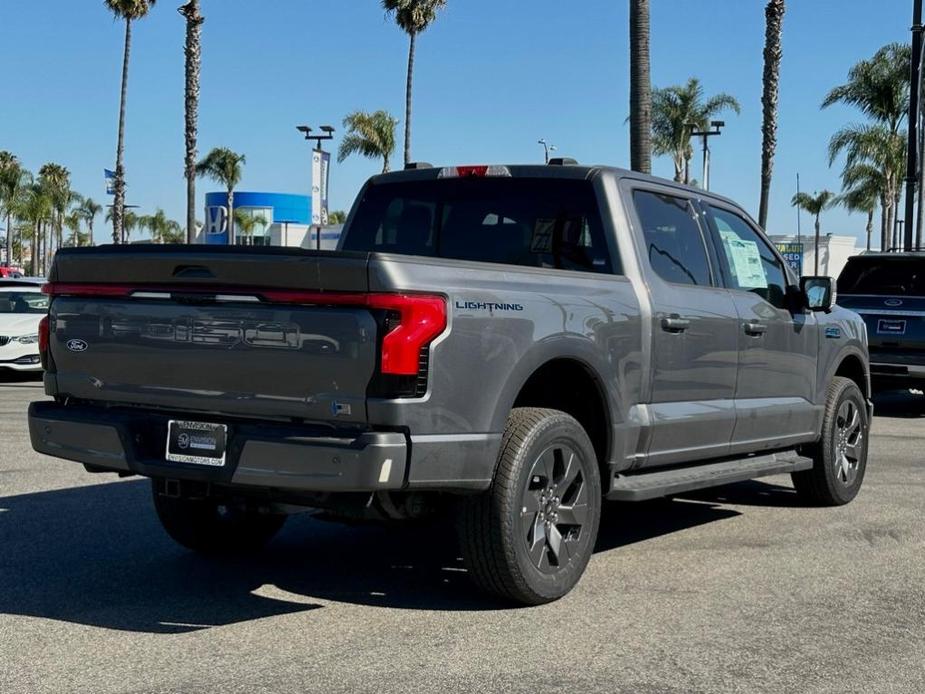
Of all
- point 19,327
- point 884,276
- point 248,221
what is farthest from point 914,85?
point 248,221

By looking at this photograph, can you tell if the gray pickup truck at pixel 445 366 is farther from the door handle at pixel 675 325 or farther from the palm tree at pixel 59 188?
the palm tree at pixel 59 188

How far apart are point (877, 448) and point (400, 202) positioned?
6.34m

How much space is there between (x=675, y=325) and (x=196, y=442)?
2563 millimetres

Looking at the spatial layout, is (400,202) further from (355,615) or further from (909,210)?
(909,210)

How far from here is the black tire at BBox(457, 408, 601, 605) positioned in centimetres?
522

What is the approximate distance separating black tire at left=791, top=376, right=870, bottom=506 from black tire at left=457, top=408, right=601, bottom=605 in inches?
114

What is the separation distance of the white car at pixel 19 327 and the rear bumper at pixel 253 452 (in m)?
12.6

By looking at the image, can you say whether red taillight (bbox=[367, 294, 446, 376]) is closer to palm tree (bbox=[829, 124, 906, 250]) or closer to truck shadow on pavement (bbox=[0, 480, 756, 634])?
truck shadow on pavement (bbox=[0, 480, 756, 634])

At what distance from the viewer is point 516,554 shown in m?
5.26

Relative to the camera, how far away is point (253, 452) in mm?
4898

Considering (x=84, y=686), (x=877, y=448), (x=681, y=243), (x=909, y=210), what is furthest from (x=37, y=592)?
A: (x=909, y=210)

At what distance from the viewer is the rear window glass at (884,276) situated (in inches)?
550

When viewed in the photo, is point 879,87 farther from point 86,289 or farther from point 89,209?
point 89,209

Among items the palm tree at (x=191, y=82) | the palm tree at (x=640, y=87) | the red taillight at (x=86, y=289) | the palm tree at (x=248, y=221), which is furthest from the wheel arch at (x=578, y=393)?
the palm tree at (x=248, y=221)
